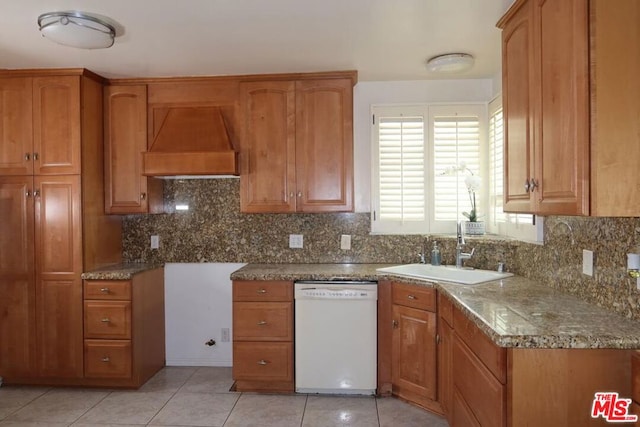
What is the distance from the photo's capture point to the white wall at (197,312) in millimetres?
3447

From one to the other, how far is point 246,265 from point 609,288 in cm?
241

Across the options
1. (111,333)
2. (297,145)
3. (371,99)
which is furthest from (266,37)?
(111,333)

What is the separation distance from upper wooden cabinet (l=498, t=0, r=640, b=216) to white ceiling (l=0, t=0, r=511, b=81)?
0.65m

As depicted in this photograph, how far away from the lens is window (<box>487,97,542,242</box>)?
2.76 m

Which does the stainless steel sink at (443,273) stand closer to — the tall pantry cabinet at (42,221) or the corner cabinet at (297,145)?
the corner cabinet at (297,145)

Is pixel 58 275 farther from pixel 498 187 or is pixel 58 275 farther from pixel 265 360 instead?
pixel 498 187

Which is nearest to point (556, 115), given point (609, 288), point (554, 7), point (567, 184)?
point (567, 184)

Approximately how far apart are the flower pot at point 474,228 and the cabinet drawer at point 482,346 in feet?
3.35

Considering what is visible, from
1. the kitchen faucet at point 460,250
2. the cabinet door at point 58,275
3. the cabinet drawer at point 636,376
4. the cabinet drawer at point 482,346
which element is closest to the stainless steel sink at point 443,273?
the kitchen faucet at point 460,250

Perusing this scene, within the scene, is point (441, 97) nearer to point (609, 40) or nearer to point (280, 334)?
point (609, 40)

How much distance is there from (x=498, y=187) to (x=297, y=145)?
1.50 metres

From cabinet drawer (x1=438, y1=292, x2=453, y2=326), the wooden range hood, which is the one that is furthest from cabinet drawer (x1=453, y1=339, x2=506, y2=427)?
the wooden range hood

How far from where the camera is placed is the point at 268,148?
313 centimetres

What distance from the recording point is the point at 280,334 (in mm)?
2867
